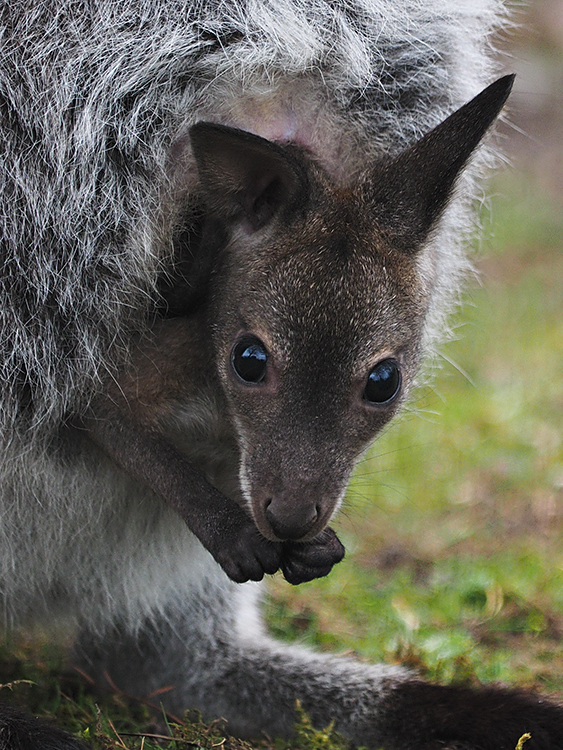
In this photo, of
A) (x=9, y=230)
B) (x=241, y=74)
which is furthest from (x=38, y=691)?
(x=241, y=74)

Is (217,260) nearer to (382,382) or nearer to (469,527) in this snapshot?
(382,382)

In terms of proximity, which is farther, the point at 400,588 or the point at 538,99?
the point at 538,99

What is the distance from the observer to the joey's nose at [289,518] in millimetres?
2309

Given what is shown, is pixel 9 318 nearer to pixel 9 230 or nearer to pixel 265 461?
pixel 9 230

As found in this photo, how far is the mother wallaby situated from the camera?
7.76 feet

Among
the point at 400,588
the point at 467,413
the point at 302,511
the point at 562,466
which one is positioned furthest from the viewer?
the point at 467,413

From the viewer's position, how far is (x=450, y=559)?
4242mm

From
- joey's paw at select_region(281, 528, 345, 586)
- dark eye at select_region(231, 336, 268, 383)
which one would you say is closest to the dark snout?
joey's paw at select_region(281, 528, 345, 586)

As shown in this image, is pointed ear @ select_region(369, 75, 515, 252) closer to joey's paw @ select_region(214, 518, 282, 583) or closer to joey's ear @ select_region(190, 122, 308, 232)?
joey's ear @ select_region(190, 122, 308, 232)

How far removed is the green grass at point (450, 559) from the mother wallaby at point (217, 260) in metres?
0.56

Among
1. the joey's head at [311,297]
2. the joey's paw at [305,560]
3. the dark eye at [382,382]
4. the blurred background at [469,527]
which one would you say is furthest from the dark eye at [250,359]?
the blurred background at [469,527]

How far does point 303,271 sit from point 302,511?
0.51 m

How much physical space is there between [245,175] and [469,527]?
2.55 m

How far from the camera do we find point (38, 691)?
319 cm
